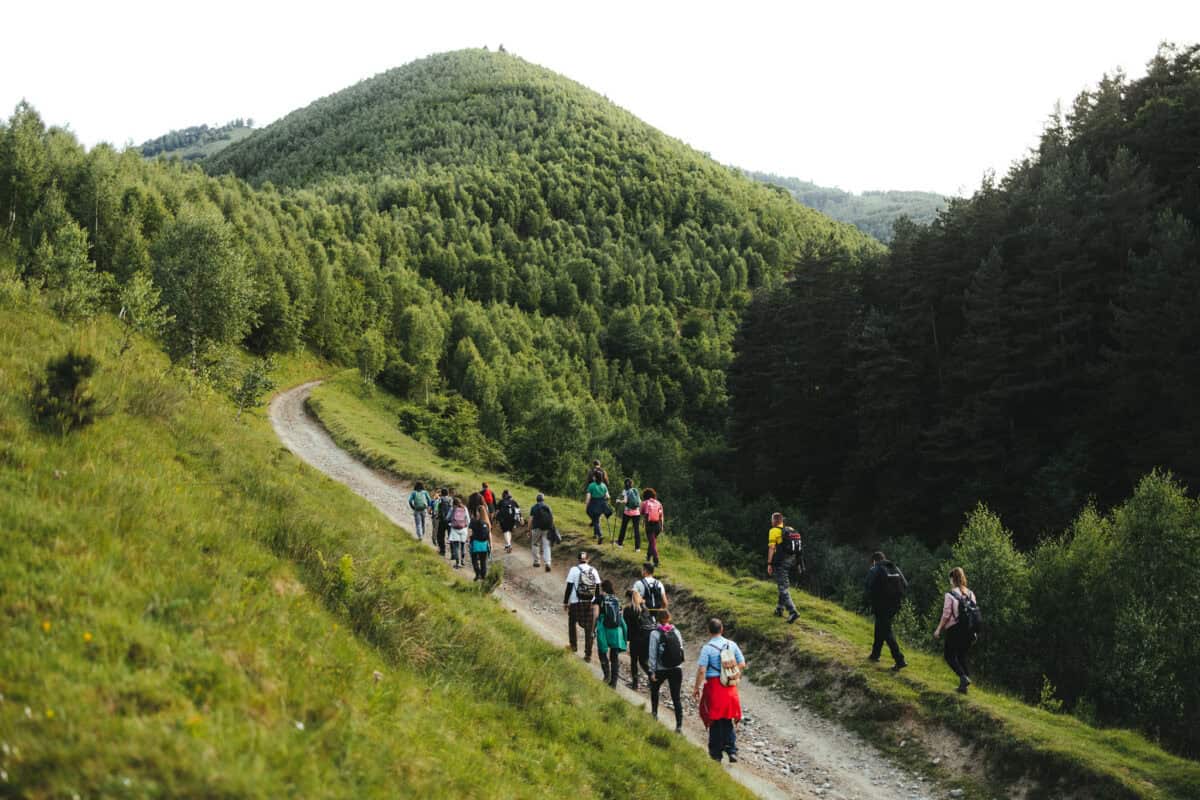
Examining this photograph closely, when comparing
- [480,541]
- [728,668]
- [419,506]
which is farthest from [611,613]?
[419,506]

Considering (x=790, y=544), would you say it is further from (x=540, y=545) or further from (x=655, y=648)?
(x=540, y=545)

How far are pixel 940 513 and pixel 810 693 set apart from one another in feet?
98.7

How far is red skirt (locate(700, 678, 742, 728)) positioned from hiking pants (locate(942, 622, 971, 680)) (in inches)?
202

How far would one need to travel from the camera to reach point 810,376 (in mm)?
53625

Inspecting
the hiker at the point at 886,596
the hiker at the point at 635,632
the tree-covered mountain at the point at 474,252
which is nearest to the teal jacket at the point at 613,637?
the hiker at the point at 635,632

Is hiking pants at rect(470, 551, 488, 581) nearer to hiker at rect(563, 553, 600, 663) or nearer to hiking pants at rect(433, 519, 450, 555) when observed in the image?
hiking pants at rect(433, 519, 450, 555)

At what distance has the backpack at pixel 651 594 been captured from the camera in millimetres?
14148

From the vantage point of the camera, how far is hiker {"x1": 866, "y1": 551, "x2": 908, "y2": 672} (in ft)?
47.9

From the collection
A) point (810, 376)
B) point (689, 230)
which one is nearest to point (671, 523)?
point (810, 376)

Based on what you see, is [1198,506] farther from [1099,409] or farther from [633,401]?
[633,401]

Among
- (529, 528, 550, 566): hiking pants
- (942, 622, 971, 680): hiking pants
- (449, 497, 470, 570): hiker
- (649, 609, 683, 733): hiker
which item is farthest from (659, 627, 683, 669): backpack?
(449, 497, 470, 570): hiker

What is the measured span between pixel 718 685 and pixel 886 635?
5.54 meters

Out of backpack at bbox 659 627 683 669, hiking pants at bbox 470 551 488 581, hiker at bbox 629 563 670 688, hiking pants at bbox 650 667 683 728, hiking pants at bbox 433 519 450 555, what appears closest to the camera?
backpack at bbox 659 627 683 669

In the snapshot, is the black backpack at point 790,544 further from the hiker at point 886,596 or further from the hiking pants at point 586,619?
the hiking pants at point 586,619
